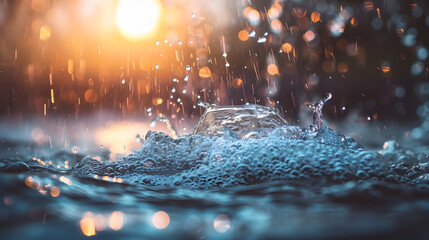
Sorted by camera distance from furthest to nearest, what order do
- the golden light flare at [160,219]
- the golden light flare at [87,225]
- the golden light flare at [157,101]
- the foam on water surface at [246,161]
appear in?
the golden light flare at [157,101] < the foam on water surface at [246,161] < the golden light flare at [160,219] < the golden light flare at [87,225]

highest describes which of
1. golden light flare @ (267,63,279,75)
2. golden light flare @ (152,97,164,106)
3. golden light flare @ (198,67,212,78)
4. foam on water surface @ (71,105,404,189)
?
golden light flare @ (267,63,279,75)

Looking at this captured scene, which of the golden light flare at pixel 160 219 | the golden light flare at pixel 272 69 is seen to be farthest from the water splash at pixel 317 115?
the golden light flare at pixel 160 219

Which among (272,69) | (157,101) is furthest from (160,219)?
(272,69)

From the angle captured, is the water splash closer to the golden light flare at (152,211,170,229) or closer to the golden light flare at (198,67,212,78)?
the golden light flare at (198,67,212,78)

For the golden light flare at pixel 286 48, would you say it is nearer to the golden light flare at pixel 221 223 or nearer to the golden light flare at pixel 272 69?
the golden light flare at pixel 272 69

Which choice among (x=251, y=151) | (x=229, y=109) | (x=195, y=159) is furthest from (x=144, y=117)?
(x=251, y=151)

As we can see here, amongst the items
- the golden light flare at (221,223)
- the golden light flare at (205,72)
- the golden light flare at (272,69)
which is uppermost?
the golden light flare at (272,69)

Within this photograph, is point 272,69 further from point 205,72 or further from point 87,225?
point 87,225

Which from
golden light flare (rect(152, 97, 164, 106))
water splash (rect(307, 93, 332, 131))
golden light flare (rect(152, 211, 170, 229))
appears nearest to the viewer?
golden light flare (rect(152, 211, 170, 229))

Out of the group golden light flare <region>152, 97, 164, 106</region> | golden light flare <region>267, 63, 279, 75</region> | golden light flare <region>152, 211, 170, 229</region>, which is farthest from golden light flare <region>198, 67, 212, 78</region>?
golden light flare <region>152, 211, 170, 229</region>
